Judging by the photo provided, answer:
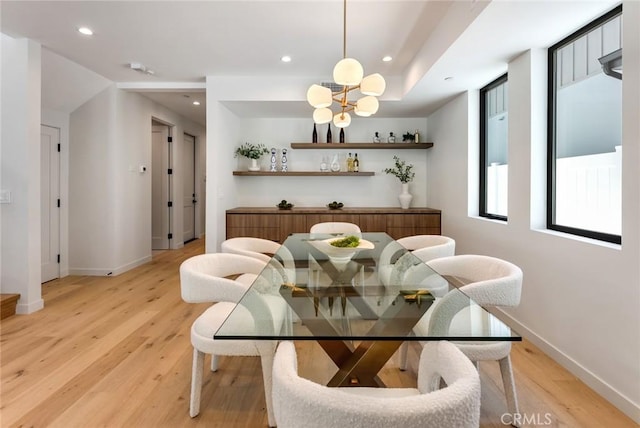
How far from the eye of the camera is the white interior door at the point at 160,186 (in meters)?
6.54

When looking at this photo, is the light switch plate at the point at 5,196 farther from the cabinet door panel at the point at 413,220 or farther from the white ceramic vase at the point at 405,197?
the white ceramic vase at the point at 405,197

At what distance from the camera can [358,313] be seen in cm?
139

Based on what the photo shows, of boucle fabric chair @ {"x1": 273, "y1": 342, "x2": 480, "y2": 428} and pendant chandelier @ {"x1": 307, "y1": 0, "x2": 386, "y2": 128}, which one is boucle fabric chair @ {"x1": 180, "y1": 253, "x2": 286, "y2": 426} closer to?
boucle fabric chair @ {"x1": 273, "y1": 342, "x2": 480, "y2": 428}

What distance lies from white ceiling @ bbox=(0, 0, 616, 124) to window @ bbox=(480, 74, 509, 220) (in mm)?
237

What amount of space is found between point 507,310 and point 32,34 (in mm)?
5003

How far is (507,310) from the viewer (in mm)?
3160

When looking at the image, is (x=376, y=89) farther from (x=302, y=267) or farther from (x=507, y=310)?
(x=507, y=310)

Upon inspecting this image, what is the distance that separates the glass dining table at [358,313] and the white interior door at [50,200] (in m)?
3.93

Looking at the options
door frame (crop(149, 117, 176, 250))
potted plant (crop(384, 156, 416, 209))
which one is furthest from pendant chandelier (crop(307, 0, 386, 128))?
door frame (crop(149, 117, 176, 250))

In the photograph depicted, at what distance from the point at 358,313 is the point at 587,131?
220cm

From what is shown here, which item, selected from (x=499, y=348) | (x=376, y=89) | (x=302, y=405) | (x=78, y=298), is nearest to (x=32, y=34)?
(x=78, y=298)

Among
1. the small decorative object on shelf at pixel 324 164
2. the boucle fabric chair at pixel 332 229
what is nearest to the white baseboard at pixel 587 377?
the boucle fabric chair at pixel 332 229

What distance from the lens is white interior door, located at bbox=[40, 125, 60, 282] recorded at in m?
4.41

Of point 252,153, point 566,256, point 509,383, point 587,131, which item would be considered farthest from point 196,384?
point 252,153
